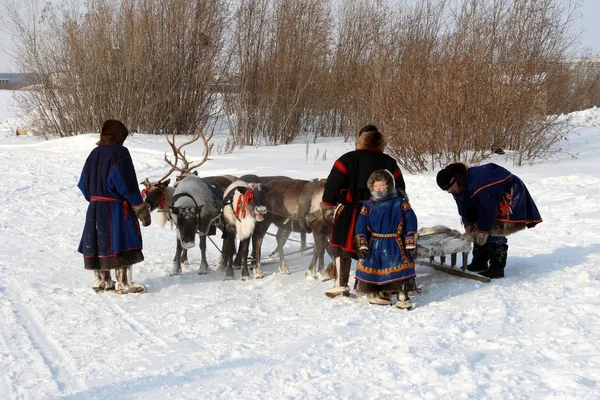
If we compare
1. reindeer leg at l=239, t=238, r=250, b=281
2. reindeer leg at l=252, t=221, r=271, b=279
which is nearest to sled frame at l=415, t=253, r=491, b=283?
reindeer leg at l=252, t=221, r=271, b=279

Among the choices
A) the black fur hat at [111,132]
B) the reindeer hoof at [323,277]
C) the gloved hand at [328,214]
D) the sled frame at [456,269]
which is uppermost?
the black fur hat at [111,132]

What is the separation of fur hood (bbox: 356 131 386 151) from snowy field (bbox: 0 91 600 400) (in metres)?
1.48

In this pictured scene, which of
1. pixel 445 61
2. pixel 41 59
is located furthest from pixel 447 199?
pixel 41 59

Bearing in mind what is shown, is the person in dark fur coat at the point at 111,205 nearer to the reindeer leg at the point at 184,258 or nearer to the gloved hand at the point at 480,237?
the reindeer leg at the point at 184,258

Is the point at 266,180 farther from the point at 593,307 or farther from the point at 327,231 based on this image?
the point at 593,307

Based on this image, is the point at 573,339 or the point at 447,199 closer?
the point at 573,339

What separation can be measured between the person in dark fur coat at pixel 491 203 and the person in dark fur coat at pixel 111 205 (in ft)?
10.1

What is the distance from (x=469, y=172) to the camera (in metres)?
6.41

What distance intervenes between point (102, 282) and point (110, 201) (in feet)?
2.90

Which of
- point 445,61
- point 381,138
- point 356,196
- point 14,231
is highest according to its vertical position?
point 445,61

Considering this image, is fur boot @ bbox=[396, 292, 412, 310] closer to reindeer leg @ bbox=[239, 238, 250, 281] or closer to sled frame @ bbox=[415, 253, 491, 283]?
sled frame @ bbox=[415, 253, 491, 283]

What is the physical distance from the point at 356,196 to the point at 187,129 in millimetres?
19144

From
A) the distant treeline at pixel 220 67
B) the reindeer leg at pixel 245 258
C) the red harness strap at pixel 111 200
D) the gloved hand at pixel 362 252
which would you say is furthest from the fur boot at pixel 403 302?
the distant treeline at pixel 220 67

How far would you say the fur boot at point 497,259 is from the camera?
259 inches
